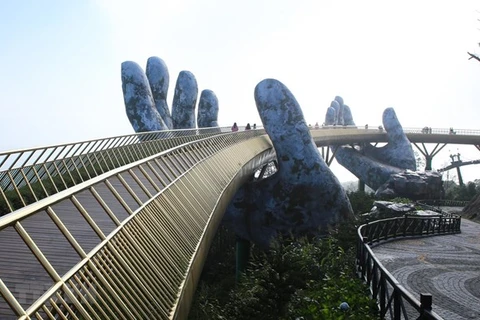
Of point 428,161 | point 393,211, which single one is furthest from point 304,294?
point 428,161

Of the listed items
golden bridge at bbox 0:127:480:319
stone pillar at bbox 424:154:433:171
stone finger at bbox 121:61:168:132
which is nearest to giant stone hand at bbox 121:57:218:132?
stone finger at bbox 121:61:168:132

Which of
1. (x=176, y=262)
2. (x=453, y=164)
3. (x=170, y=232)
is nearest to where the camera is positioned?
(x=176, y=262)

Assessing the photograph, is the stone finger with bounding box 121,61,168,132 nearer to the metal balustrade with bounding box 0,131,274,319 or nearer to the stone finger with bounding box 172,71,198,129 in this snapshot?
the stone finger with bounding box 172,71,198,129

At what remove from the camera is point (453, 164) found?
56.8 meters

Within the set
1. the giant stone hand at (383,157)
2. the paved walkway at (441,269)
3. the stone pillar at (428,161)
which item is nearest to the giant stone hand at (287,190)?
the paved walkway at (441,269)

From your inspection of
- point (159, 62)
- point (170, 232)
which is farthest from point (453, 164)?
point (170, 232)

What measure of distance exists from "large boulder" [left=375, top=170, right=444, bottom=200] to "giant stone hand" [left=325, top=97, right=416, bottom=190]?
7.36 metres

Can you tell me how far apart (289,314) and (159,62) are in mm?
24750

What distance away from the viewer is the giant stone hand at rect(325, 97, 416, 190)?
48.1 metres

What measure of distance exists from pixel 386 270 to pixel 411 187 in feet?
108

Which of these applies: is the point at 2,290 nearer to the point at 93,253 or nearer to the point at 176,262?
the point at 93,253

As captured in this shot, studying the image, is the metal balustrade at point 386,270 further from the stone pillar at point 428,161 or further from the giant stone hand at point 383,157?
the stone pillar at point 428,161

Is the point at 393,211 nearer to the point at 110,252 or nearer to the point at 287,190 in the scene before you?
the point at 287,190

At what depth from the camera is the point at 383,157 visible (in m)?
51.5
